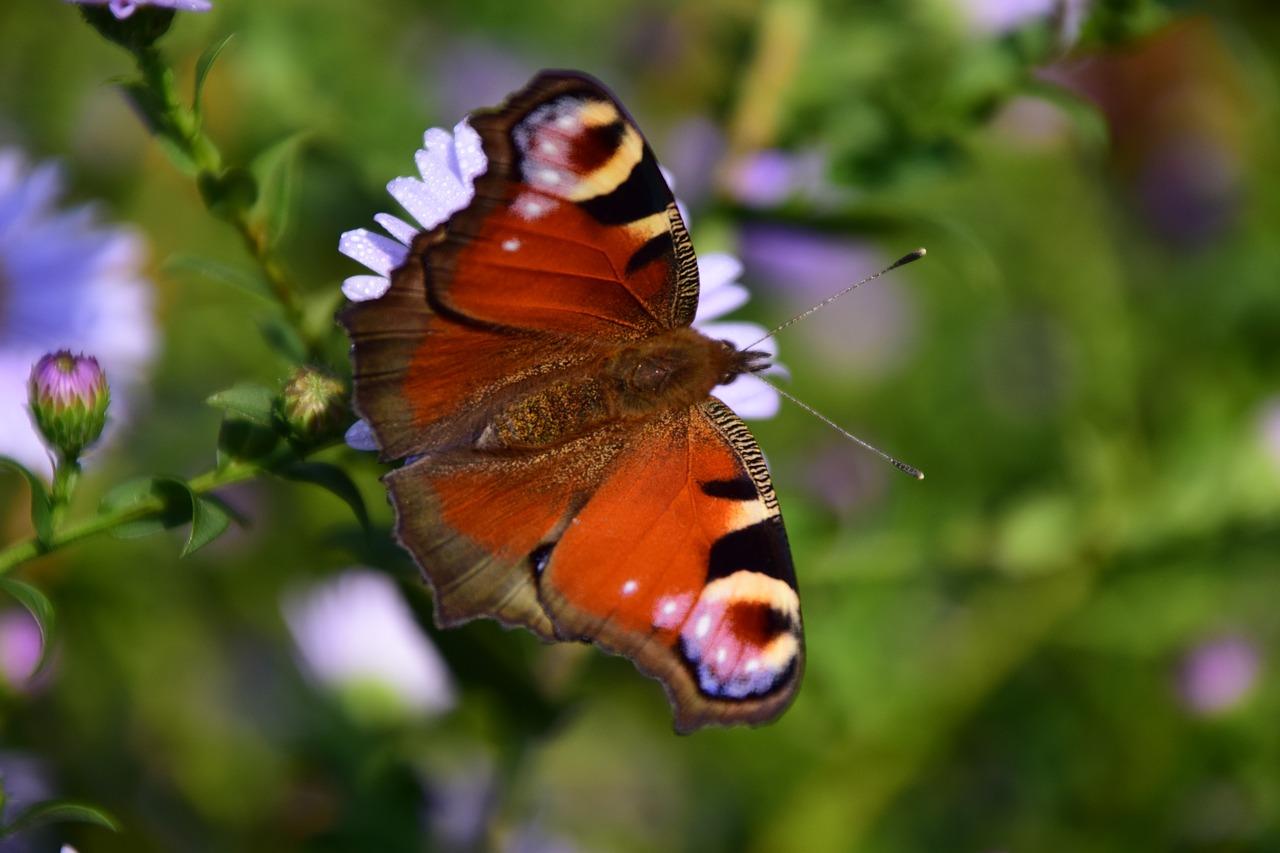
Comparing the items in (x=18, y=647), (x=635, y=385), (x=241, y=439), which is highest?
(x=241, y=439)

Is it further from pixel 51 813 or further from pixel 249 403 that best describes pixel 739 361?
pixel 51 813

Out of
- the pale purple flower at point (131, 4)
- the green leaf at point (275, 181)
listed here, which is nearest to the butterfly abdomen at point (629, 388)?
the green leaf at point (275, 181)

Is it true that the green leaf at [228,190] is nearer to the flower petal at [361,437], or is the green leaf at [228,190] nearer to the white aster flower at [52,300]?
the flower petal at [361,437]

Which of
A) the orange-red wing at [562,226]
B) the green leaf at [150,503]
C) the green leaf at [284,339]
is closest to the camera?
the green leaf at [150,503]

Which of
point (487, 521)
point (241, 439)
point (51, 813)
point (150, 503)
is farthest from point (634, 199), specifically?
point (51, 813)

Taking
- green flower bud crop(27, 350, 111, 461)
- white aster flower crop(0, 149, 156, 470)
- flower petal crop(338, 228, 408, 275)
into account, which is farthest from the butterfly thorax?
white aster flower crop(0, 149, 156, 470)

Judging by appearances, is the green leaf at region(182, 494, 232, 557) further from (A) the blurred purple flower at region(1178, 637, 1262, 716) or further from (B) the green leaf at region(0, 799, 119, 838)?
(A) the blurred purple flower at region(1178, 637, 1262, 716)
